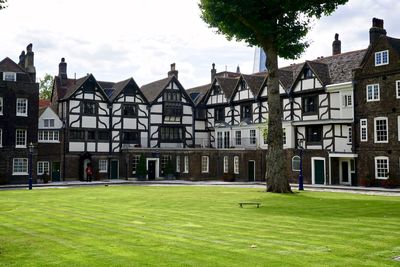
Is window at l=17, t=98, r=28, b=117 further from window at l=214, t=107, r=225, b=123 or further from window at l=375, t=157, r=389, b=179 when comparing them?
window at l=375, t=157, r=389, b=179

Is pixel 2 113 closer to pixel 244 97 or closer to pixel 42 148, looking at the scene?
pixel 42 148

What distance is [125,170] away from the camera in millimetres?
49625

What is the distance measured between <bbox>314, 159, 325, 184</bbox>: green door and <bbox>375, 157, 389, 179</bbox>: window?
5.02 metres

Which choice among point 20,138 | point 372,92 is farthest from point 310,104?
point 20,138

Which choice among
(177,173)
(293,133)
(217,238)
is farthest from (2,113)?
(217,238)

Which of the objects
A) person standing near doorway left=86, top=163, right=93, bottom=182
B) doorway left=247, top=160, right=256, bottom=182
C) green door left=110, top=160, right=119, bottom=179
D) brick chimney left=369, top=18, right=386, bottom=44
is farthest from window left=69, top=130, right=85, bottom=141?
brick chimney left=369, top=18, right=386, bottom=44

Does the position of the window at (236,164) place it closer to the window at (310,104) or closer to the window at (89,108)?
the window at (310,104)

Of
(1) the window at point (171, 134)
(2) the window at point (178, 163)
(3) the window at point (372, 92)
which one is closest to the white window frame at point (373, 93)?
(3) the window at point (372, 92)

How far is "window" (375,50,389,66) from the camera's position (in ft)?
119

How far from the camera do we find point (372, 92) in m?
37.2

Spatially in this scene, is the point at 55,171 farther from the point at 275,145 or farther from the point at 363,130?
the point at 363,130

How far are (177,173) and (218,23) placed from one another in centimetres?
2545

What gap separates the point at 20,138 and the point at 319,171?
27.7 metres

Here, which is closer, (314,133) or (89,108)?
(314,133)
